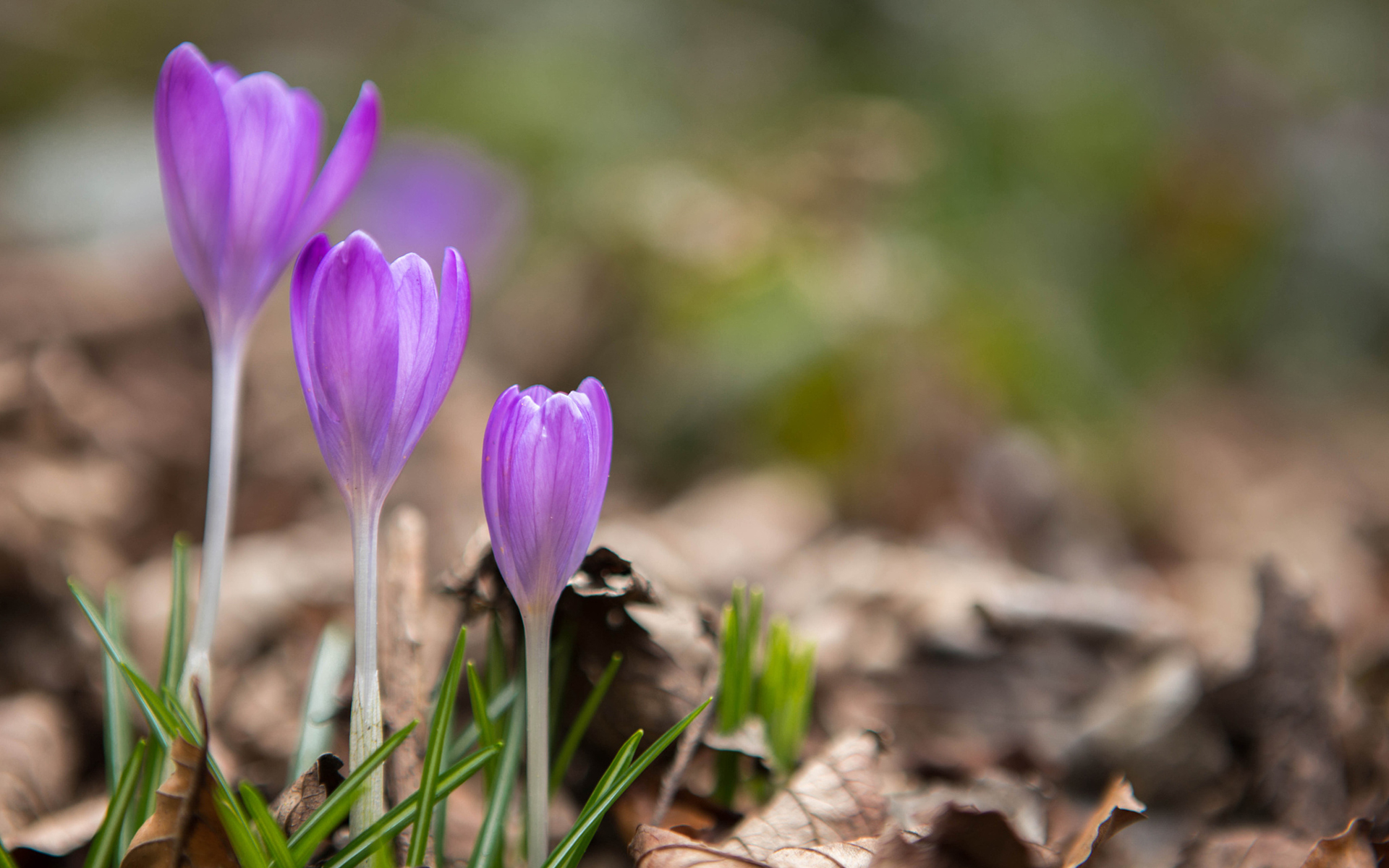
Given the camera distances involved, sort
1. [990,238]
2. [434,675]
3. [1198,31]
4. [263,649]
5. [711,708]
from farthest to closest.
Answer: [1198,31] → [990,238] → [263,649] → [434,675] → [711,708]

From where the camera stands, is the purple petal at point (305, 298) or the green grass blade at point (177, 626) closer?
the purple petal at point (305, 298)

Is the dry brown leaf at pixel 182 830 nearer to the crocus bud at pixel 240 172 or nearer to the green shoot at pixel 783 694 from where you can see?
the crocus bud at pixel 240 172

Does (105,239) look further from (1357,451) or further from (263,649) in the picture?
(1357,451)

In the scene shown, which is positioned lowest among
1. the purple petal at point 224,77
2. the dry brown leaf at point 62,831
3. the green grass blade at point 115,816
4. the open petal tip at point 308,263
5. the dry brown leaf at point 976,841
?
the dry brown leaf at point 62,831

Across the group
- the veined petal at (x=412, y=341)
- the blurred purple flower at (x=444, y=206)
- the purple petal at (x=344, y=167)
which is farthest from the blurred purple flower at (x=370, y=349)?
the blurred purple flower at (x=444, y=206)

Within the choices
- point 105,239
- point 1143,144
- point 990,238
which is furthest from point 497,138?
point 1143,144

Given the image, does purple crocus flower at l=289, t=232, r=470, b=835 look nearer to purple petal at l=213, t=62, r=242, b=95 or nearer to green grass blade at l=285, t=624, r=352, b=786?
green grass blade at l=285, t=624, r=352, b=786

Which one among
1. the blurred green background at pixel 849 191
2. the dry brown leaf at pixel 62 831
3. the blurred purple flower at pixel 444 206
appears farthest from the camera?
the blurred purple flower at pixel 444 206
